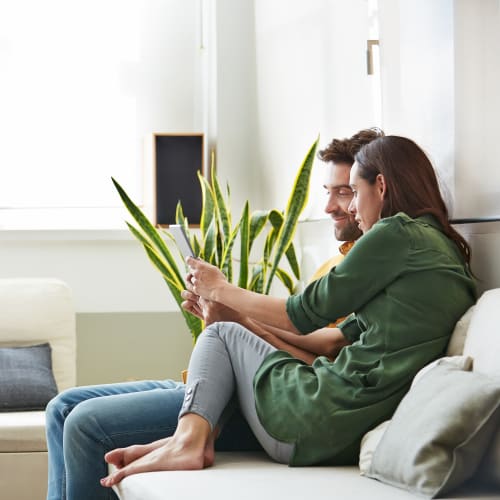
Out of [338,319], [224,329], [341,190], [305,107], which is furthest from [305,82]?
[224,329]

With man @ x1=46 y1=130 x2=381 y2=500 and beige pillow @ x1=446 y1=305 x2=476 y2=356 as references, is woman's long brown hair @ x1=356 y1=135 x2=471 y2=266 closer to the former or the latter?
beige pillow @ x1=446 y1=305 x2=476 y2=356

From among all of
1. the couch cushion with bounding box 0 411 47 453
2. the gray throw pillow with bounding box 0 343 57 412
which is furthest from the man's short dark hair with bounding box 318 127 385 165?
the gray throw pillow with bounding box 0 343 57 412

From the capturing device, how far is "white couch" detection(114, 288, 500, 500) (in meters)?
1.64

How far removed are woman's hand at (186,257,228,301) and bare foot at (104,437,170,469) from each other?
0.45 m

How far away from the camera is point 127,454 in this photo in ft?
6.86

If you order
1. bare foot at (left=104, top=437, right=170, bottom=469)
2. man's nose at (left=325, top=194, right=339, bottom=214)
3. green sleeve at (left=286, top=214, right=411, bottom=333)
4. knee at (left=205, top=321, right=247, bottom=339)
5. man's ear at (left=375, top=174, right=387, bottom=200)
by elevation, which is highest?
man's ear at (left=375, top=174, right=387, bottom=200)

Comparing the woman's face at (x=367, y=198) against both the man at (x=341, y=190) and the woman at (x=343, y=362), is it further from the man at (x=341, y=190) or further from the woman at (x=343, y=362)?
the man at (x=341, y=190)

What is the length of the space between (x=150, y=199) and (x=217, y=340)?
2.49 m

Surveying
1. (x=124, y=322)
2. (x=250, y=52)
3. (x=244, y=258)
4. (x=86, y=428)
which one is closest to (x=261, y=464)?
(x=86, y=428)

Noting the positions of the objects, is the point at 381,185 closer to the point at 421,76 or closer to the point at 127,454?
the point at 421,76

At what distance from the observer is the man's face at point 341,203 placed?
279 centimetres

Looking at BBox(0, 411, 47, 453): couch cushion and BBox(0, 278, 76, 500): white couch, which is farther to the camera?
BBox(0, 278, 76, 500): white couch

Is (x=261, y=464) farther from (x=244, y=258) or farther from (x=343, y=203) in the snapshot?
(x=244, y=258)

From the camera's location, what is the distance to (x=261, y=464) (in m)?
2.05
